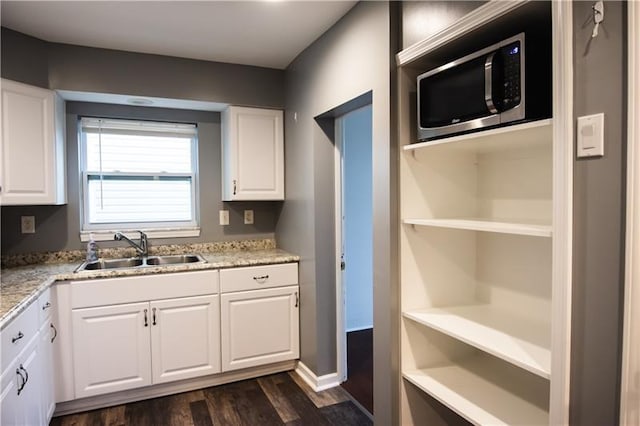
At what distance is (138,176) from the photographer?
3.14 meters

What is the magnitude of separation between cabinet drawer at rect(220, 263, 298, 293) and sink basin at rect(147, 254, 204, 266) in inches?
14.2

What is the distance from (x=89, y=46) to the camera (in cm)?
261

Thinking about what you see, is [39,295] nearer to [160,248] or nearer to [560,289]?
[160,248]

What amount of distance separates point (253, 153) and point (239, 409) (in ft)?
5.95

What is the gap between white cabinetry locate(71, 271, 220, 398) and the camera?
2.39 m

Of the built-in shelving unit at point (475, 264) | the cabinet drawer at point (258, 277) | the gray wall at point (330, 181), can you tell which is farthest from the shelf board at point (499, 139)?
the cabinet drawer at point (258, 277)

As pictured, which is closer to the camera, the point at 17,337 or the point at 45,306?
the point at 17,337

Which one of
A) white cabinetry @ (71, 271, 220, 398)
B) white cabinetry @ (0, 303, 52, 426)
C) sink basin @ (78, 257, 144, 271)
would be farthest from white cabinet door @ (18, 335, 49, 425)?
sink basin @ (78, 257, 144, 271)

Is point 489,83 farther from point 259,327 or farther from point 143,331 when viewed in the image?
point 143,331

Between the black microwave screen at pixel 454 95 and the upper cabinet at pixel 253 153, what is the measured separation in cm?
165

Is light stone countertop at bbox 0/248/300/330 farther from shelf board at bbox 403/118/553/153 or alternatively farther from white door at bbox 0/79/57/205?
shelf board at bbox 403/118/553/153

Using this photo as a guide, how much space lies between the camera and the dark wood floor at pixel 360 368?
2583 mm

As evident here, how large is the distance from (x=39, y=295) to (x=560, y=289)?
2.32 metres

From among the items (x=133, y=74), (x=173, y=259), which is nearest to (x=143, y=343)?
(x=173, y=259)
